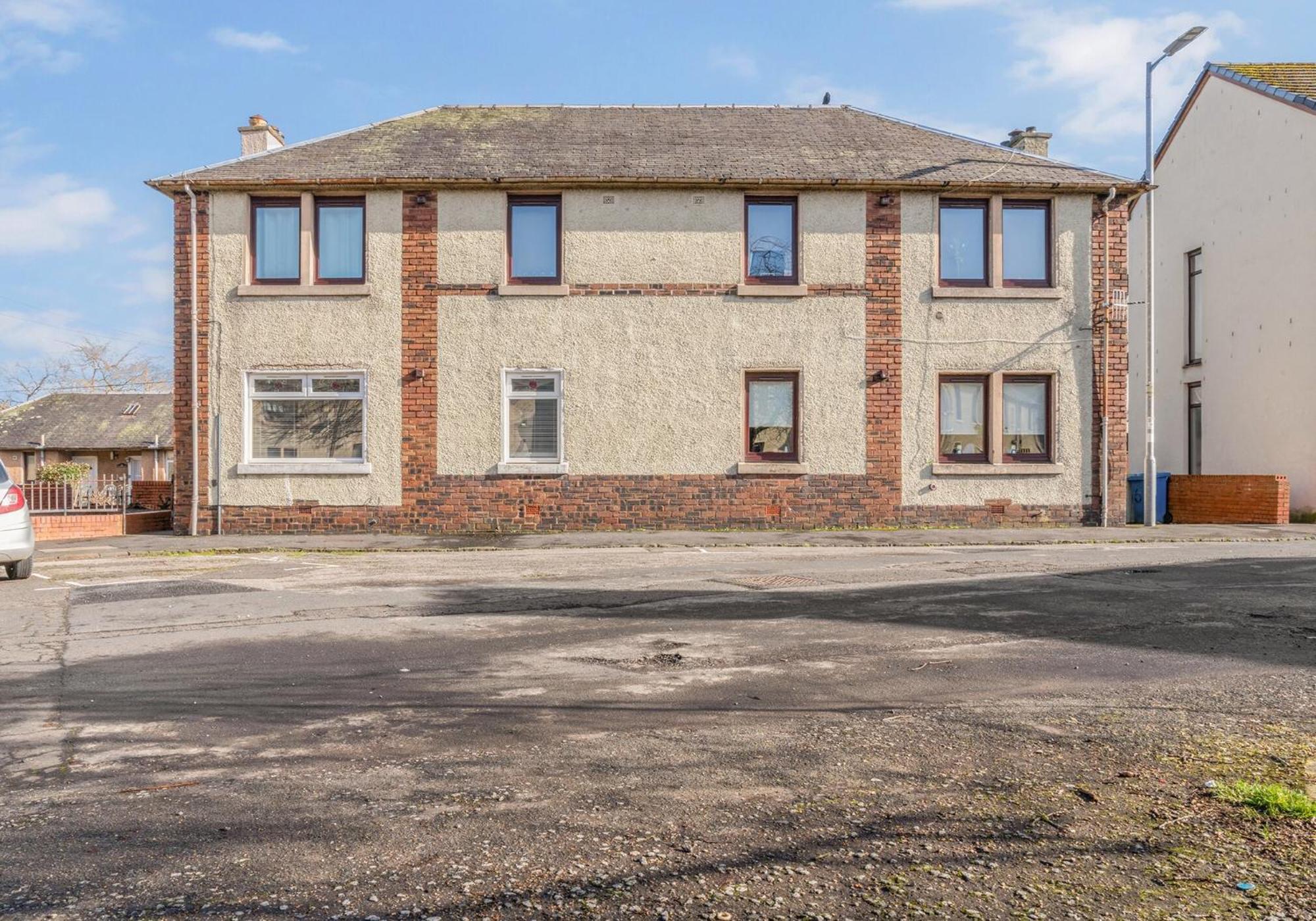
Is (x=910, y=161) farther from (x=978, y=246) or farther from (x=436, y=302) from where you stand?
(x=436, y=302)

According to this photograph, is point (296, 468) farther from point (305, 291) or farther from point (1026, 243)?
point (1026, 243)

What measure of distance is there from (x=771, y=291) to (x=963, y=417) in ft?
13.6

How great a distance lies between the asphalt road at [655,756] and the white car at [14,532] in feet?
9.56

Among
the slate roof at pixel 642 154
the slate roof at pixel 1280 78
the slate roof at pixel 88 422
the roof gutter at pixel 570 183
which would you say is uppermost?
the slate roof at pixel 1280 78

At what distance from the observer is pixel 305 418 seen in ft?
61.9

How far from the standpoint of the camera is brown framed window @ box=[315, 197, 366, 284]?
18922 mm

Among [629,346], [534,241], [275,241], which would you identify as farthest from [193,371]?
[629,346]

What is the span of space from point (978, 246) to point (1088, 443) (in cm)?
400

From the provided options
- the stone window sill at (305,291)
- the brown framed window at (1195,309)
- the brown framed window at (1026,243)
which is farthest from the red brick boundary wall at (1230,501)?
the stone window sill at (305,291)

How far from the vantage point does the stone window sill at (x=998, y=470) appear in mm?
19062

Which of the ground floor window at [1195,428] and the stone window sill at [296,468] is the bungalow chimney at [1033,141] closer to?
the ground floor window at [1195,428]

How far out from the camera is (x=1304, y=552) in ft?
45.2

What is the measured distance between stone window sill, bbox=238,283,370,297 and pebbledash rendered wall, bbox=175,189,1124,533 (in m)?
0.16

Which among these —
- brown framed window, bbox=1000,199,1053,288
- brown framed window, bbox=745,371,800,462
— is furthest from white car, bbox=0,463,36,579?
brown framed window, bbox=1000,199,1053,288
